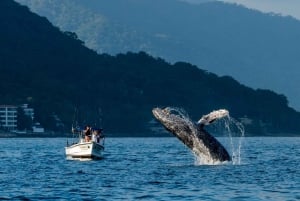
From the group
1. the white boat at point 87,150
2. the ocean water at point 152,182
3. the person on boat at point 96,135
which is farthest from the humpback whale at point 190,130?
the person on boat at point 96,135

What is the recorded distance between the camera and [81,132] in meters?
80.9

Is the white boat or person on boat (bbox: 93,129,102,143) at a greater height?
person on boat (bbox: 93,129,102,143)

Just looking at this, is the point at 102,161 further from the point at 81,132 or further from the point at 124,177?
the point at 124,177

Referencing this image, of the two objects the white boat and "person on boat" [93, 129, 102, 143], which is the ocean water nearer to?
the white boat

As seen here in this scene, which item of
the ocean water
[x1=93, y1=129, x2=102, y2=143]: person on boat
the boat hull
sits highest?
[x1=93, y1=129, x2=102, y2=143]: person on boat

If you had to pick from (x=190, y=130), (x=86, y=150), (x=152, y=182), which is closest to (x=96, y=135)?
(x=86, y=150)

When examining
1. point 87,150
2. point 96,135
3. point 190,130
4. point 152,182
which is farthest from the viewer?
point 96,135

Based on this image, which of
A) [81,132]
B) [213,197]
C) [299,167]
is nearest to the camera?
[213,197]

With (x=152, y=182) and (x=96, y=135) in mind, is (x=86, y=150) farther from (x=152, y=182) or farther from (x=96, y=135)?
(x=152, y=182)


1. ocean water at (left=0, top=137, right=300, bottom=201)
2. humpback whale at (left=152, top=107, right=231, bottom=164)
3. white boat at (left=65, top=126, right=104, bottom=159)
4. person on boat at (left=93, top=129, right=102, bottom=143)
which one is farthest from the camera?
person on boat at (left=93, top=129, right=102, bottom=143)

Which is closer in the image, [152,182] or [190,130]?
[152,182]

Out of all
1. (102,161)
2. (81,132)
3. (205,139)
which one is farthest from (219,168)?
(81,132)

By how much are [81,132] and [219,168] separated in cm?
2464

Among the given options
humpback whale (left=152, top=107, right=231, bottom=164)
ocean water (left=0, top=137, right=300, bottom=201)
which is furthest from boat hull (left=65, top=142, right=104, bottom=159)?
humpback whale (left=152, top=107, right=231, bottom=164)
